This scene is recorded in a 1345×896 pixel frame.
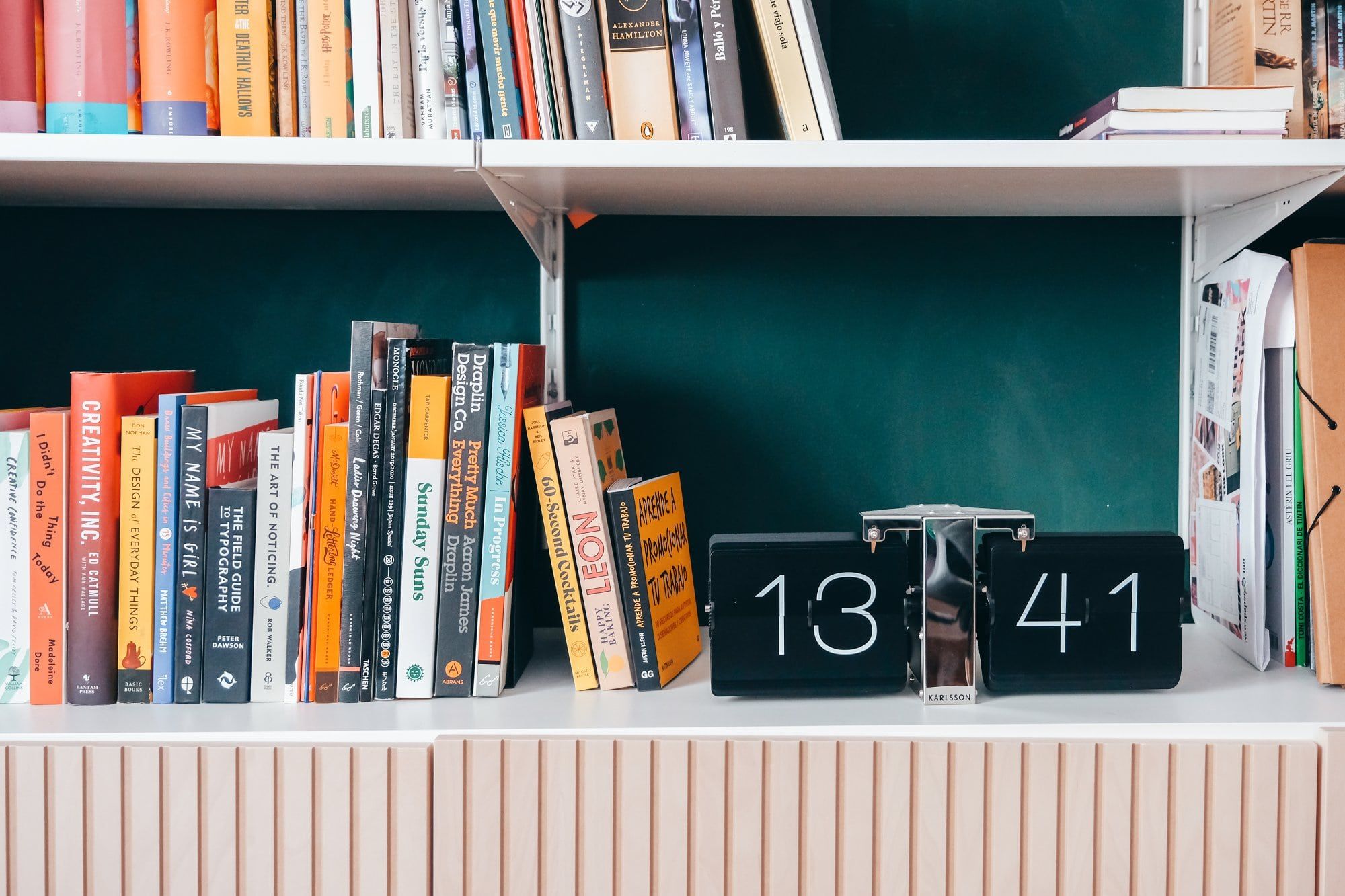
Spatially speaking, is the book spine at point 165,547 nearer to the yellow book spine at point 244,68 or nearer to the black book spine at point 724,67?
the yellow book spine at point 244,68

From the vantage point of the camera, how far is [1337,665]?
91cm

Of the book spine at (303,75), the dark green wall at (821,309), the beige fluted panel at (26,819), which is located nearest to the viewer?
the beige fluted panel at (26,819)

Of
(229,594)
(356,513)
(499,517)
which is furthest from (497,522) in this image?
(229,594)

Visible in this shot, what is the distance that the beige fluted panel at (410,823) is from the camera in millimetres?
813

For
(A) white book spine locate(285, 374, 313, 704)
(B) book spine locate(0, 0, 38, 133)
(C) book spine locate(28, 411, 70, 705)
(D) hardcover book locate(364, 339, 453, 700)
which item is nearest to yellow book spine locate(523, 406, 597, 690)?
(D) hardcover book locate(364, 339, 453, 700)

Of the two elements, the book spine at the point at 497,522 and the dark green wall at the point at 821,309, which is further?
the dark green wall at the point at 821,309

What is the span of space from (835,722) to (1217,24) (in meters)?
0.95

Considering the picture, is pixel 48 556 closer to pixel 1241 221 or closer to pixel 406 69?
pixel 406 69

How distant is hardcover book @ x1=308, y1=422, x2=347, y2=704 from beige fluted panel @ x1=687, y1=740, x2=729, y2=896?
350mm

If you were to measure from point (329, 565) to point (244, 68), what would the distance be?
492 millimetres

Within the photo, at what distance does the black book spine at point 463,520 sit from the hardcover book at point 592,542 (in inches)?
3.2

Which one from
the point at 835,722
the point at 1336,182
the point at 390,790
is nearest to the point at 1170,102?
the point at 1336,182

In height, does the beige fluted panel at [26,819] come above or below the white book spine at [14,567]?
below

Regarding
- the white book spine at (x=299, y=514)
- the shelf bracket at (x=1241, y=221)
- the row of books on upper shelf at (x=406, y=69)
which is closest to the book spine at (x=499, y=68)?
the row of books on upper shelf at (x=406, y=69)
